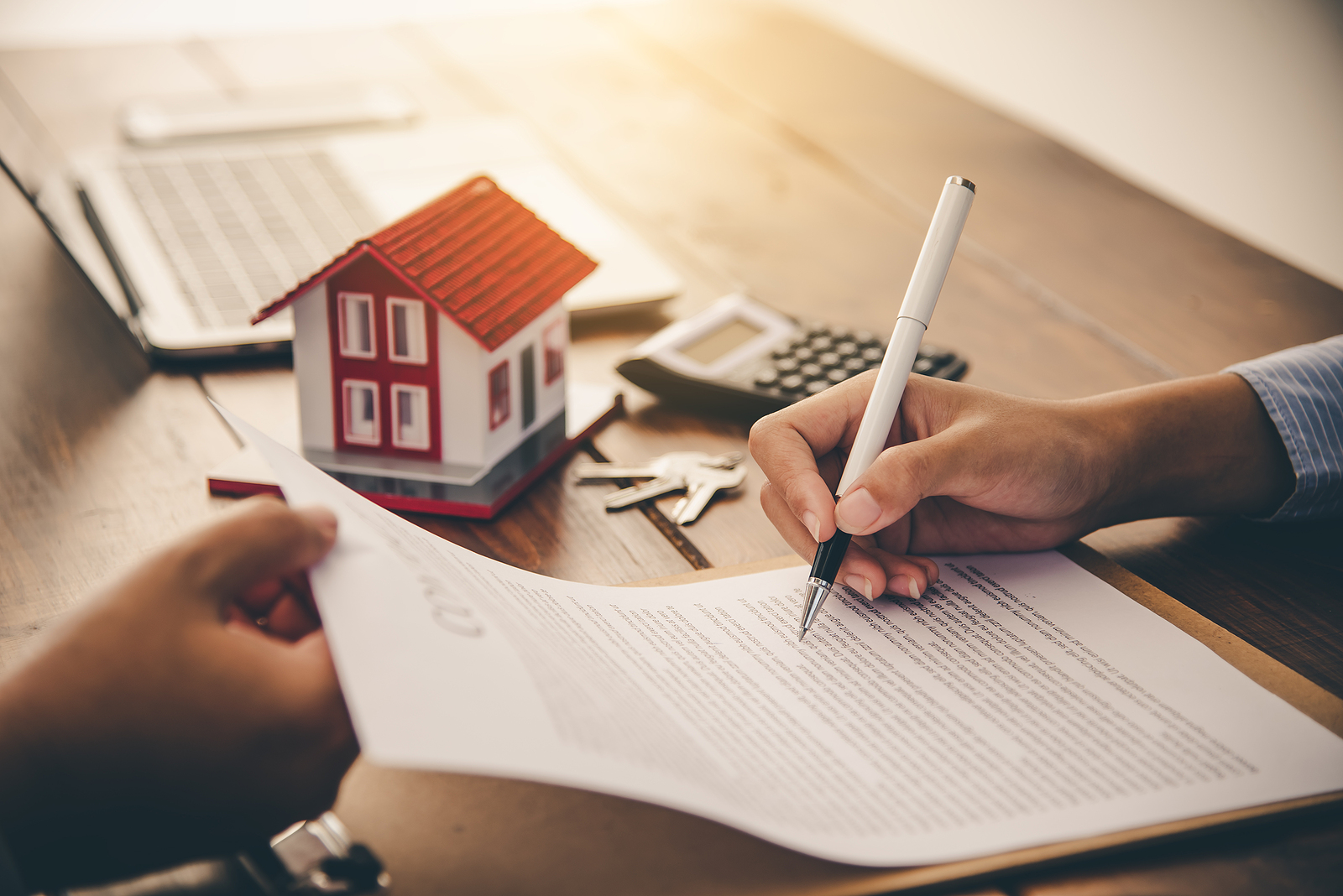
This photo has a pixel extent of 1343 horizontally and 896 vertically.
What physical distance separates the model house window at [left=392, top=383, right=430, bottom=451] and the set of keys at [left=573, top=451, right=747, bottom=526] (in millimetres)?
118

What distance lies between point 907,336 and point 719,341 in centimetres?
27

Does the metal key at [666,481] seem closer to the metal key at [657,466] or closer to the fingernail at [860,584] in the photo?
the metal key at [657,466]

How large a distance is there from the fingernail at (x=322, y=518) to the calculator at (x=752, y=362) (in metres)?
0.41

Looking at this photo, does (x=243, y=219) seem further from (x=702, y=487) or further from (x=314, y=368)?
(x=702, y=487)

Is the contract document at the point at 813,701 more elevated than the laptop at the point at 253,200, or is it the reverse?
the contract document at the point at 813,701

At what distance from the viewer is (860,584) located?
60 centimetres

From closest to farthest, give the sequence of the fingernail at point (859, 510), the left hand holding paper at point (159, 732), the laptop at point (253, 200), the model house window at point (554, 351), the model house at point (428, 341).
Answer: the left hand holding paper at point (159, 732)
the fingernail at point (859, 510)
the model house at point (428, 341)
the model house window at point (554, 351)
the laptop at point (253, 200)

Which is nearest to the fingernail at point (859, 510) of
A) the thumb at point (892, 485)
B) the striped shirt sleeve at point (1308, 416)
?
the thumb at point (892, 485)

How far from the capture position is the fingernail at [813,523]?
1.95 feet

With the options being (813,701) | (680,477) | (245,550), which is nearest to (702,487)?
(680,477)

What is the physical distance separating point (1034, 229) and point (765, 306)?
1.50 feet

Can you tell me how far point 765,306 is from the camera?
0.92 m

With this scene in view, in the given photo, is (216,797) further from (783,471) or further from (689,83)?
(689,83)

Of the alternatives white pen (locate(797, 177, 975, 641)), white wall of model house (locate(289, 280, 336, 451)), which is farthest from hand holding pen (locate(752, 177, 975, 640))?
white wall of model house (locate(289, 280, 336, 451))
